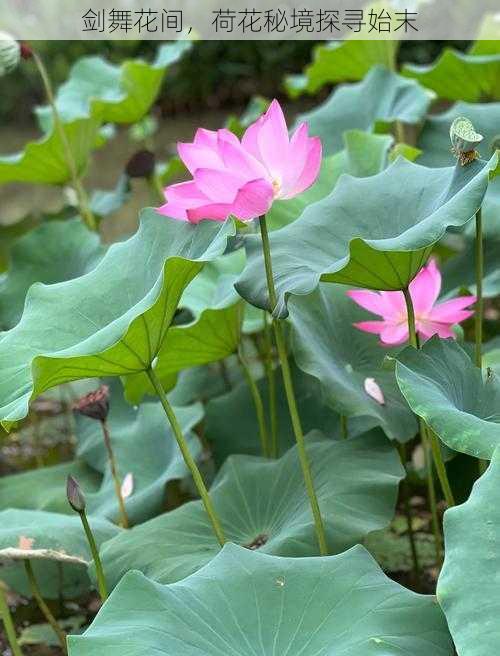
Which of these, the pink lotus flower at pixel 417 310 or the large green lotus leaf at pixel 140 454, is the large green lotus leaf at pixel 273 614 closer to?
the pink lotus flower at pixel 417 310

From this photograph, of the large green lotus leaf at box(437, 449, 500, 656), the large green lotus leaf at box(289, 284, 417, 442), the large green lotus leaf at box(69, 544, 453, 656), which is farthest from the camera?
the large green lotus leaf at box(289, 284, 417, 442)

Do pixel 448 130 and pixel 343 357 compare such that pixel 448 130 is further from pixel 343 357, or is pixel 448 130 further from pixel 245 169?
pixel 245 169

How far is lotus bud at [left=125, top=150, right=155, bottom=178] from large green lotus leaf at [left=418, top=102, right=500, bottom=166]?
45cm

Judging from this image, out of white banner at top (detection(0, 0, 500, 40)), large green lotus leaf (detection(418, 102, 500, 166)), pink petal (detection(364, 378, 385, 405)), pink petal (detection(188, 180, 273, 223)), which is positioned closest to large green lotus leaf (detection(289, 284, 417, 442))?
pink petal (detection(364, 378, 385, 405))

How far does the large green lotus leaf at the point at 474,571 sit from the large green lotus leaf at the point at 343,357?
32 cm

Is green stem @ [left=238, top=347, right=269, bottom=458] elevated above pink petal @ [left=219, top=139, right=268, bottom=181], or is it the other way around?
pink petal @ [left=219, top=139, right=268, bottom=181]

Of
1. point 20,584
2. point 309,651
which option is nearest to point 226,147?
point 309,651

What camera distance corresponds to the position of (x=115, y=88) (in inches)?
97.1

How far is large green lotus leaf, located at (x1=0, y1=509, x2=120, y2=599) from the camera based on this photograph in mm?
1265

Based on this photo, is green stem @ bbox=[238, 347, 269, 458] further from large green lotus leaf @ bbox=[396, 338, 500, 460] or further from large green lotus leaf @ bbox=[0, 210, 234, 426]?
large green lotus leaf @ bbox=[396, 338, 500, 460]

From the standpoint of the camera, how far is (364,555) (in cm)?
99

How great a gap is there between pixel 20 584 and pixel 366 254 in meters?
0.82

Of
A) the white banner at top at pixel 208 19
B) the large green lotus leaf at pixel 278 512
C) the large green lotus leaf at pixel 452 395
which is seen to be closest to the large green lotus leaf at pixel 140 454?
the large green lotus leaf at pixel 278 512

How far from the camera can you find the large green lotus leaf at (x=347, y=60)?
2.20 m
